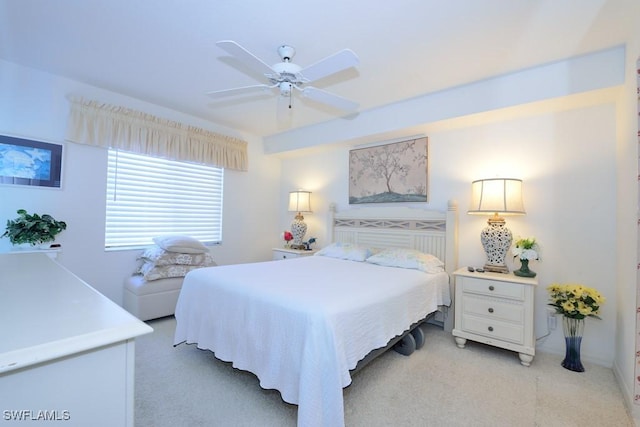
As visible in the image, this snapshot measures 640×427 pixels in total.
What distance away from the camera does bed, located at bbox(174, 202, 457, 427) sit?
4.99 feet

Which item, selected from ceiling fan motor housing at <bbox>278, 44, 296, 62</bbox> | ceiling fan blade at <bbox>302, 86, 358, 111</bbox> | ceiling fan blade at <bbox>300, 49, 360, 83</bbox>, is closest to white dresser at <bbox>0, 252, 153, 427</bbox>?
ceiling fan blade at <bbox>300, 49, 360, 83</bbox>

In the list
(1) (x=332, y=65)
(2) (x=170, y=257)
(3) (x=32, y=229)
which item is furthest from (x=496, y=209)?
(3) (x=32, y=229)

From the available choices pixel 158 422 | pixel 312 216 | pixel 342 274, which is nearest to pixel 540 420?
pixel 342 274

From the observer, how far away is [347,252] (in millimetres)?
3490

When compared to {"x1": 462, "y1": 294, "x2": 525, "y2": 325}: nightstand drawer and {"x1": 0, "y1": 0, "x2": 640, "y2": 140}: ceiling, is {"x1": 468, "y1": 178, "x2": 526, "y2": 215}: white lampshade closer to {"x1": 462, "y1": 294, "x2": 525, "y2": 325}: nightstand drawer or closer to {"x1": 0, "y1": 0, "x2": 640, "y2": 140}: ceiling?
{"x1": 462, "y1": 294, "x2": 525, "y2": 325}: nightstand drawer

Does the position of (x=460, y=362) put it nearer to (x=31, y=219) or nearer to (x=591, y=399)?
(x=591, y=399)

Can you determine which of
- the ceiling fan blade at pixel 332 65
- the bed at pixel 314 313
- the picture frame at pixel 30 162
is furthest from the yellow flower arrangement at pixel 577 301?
the picture frame at pixel 30 162

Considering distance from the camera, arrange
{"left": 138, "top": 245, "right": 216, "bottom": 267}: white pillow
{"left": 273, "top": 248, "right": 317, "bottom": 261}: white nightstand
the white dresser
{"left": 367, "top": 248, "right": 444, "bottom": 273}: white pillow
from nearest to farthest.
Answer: the white dresser
{"left": 367, "top": 248, "right": 444, "bottom": 273}: white pillow
{"left": 138, "top": 245, "right": 216, "bottom": 267}: white pillow
{"left": 273, "top": 248, "right": 317, "bottom": 261}: white nightstand

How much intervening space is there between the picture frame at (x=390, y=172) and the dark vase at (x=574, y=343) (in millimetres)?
1738

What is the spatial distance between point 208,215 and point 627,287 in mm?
4446

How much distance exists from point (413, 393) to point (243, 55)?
2503mm

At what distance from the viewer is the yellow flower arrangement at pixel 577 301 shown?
229 cm

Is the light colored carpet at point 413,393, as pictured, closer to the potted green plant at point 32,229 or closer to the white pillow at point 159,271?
the white pillow at point 159,271

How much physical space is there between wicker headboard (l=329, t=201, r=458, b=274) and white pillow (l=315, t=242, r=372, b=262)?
372mm
